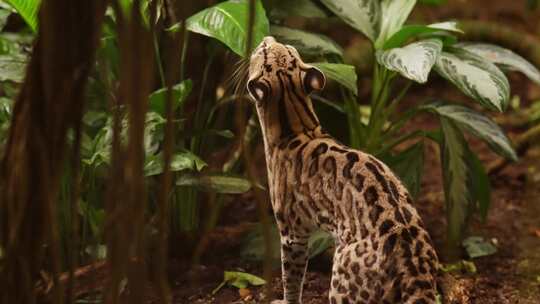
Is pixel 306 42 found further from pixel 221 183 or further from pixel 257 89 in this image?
pixel 257 89

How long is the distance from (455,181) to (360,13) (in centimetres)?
78

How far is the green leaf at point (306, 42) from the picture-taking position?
3.50m

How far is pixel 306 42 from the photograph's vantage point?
11.6 ft

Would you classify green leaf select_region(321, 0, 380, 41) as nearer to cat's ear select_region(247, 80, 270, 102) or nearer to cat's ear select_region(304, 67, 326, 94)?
cat's ear select_region(304, 67, 326, 94)

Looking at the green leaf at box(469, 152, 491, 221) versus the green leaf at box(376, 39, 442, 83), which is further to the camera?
the green leaf at box(469, 152, 491, 221)

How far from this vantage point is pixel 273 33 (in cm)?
357

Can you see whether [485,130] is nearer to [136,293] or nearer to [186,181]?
[186,181]

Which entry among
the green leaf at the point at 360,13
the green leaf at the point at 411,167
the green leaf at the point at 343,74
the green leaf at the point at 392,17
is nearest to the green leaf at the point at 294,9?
the green leaf at the point at 360,13

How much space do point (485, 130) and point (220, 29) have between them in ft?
3.90

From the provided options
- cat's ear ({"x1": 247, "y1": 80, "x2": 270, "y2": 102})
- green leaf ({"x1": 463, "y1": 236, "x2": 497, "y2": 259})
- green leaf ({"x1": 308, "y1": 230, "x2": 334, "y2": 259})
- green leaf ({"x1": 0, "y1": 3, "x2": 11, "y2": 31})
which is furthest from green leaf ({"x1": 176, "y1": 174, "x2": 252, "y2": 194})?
green leaf ({"x1": 463, "y1": 236, "x2": 497, "y2": 259})

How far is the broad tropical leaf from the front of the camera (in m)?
3.62

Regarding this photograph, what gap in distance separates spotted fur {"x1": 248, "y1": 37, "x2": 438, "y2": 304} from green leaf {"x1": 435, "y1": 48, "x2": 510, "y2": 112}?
2.19 feet

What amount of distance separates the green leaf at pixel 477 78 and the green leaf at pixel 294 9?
59 cm

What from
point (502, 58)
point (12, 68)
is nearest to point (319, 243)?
point (502, 58)
